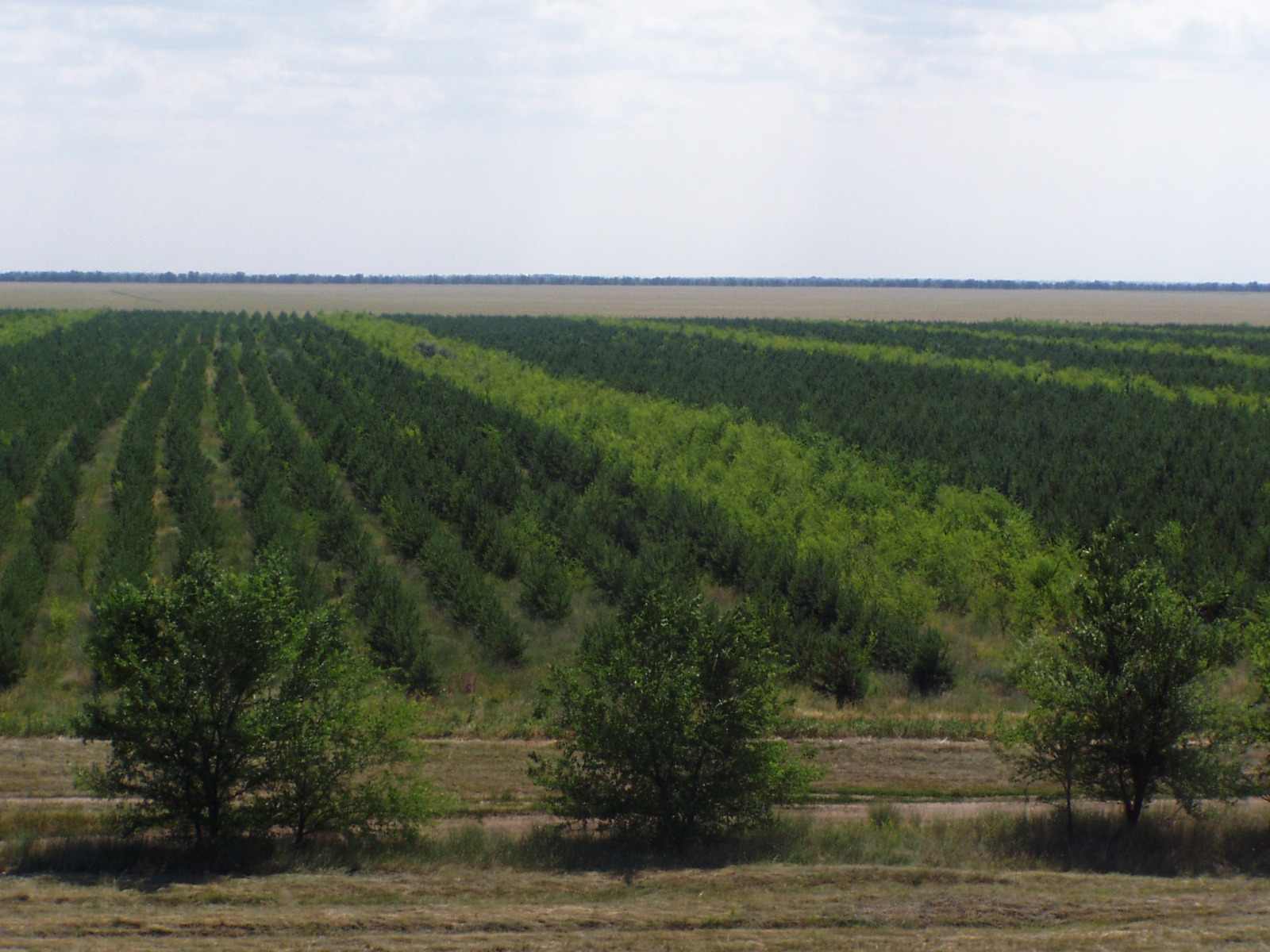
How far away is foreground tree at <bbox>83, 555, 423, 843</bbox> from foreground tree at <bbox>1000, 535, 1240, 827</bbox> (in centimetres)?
766

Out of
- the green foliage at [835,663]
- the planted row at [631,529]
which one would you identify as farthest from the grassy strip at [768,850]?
the planted row at [631,529]

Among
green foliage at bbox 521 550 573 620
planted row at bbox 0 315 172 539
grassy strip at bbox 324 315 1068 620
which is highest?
planted row at bbox 0 315 172 539

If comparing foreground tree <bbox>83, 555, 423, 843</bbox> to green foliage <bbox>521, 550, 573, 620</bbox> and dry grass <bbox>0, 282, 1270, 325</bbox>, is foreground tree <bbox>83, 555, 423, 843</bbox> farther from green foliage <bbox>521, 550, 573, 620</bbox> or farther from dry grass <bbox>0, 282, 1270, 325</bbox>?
dry grass <bbox>0, 282, 1270, 325</bbox>

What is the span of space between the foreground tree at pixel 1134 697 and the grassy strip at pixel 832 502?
4.77 meters

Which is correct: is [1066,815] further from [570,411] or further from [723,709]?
[570,411]

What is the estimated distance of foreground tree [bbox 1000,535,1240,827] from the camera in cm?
1261

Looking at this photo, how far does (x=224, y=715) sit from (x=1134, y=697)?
1034 cm

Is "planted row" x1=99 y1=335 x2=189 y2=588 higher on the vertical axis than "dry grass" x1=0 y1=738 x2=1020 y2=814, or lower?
higher

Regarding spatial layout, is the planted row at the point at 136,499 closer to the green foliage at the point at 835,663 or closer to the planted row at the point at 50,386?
the planted row at the point at 50,386

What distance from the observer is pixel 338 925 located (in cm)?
1015

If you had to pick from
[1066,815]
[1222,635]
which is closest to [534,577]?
[1066,815]

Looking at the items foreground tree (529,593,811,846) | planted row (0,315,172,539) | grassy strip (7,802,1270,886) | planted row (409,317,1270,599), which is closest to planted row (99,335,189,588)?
planted row (0,315,172,539)

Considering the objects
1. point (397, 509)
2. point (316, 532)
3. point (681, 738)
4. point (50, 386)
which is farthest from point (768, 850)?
point (50, 386)

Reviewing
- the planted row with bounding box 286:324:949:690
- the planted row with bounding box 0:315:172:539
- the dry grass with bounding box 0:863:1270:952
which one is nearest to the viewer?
the dry grass with bounding box 0:863:1270:952
